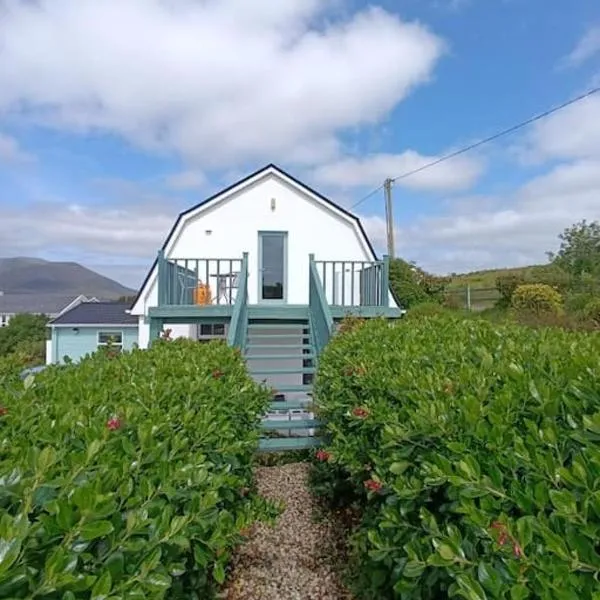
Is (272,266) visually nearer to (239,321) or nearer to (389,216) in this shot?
(239,321)

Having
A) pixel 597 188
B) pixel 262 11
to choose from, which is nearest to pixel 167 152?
pixel 262 11

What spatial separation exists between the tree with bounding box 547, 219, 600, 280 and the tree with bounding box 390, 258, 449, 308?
858 centimetres

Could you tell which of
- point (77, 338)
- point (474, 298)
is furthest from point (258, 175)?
point (77, 338)

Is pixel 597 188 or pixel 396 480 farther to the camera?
pixel 597 188

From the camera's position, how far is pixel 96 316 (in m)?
21.7

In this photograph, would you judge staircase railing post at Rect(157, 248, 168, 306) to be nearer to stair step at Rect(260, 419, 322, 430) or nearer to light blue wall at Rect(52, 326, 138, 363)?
stair step at Rect(260, 419, 322, 430)

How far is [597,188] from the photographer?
81.5ft

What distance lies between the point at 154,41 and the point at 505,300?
616 inches

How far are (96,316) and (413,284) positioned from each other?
1382 cm

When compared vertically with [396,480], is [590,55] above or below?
above

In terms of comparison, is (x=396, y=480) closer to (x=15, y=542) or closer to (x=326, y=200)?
(x=15, y=542)

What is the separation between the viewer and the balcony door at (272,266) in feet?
43.0

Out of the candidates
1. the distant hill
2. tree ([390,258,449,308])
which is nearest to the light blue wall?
tree ([390,258,449,308])

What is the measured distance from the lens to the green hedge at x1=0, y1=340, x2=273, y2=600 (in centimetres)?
98
